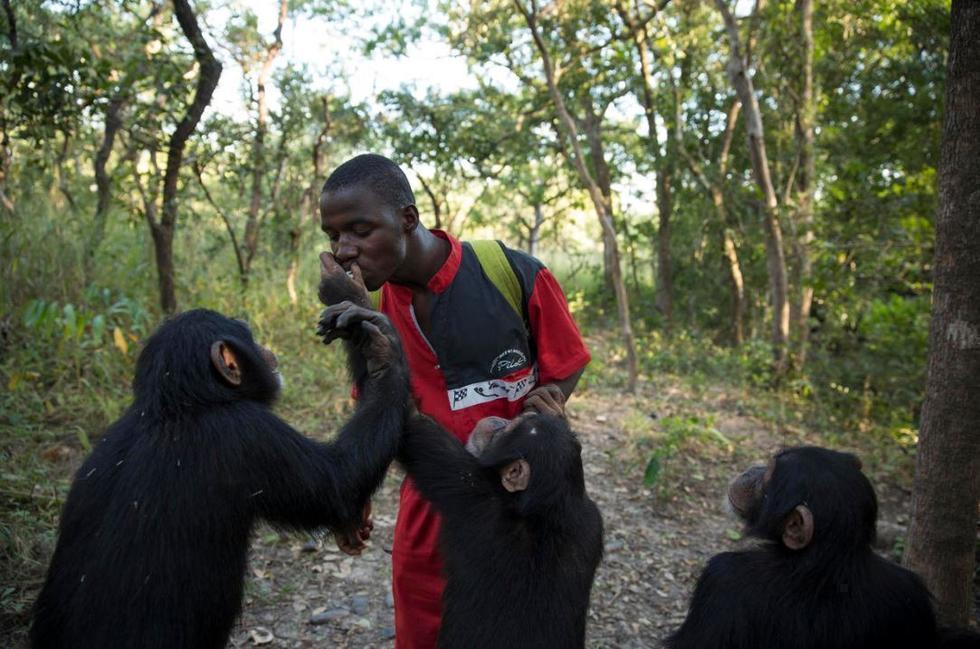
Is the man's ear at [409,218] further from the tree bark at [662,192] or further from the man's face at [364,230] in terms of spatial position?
the tree bark at [662,192]

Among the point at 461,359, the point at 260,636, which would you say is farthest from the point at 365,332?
the point at 260,636

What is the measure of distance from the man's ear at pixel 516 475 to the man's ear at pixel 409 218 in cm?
89

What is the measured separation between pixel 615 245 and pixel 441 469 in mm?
6734

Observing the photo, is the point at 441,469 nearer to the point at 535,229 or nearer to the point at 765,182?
the point at 765,182

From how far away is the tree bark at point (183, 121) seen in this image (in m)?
5.61

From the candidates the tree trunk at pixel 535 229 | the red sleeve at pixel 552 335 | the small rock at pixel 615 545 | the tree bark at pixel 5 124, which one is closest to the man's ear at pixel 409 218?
the red sleeve at pixel 552 335

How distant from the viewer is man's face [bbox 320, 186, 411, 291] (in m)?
2.25

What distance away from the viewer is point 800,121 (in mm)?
9227

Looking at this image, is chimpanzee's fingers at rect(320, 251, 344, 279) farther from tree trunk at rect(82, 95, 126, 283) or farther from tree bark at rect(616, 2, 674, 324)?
tree bark at rect(616, 2, 674, 324)

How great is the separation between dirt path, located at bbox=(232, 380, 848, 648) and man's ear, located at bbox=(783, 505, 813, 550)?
180 centimetres

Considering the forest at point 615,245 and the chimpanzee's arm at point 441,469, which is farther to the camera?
the forest at point 615,245

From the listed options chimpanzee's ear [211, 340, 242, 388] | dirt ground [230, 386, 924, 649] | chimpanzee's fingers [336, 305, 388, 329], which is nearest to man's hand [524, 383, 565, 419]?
chimpanzee's fingers [336, 305, 388, 329]

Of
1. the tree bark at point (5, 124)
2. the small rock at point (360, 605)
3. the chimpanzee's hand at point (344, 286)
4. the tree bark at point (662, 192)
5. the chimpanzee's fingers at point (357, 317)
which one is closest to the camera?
the chimpanzee's fingers at point (357, 317)

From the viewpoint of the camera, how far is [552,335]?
2.54 meters
